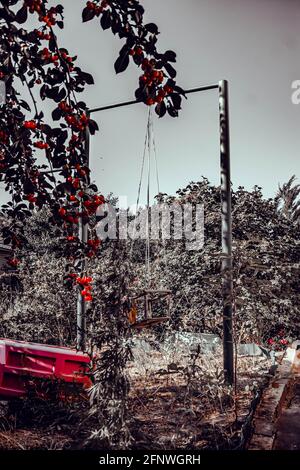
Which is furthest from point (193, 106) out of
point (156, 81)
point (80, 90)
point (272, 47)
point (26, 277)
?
point (26, 277)

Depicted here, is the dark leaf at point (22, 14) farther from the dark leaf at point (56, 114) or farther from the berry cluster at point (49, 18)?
the dark leaf at point (56, 114)

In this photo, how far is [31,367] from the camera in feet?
12.5

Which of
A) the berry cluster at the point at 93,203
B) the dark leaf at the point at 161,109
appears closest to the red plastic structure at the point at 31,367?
the berry cluster at the point at 93,203

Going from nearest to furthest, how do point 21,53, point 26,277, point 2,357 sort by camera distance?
point 21,53
point 2,357
point 26,277

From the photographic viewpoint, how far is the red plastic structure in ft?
12.3

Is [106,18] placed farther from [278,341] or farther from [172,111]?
[278,341]

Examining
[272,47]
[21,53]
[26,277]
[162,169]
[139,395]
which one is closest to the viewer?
[21,53]

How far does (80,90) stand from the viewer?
2.78m

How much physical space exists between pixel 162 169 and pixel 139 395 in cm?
400

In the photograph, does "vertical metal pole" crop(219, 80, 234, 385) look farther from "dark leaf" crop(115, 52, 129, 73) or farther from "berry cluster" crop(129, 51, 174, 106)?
"dark leaf" crop(115, 52, 129, 73)

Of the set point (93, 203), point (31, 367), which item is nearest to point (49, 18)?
point (93, 203)

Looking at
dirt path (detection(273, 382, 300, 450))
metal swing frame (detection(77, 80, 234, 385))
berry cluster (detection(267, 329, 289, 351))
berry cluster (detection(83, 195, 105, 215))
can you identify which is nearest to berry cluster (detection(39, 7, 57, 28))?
berry cluster (detection(83, 195, 105, 215))

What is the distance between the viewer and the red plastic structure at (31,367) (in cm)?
375
